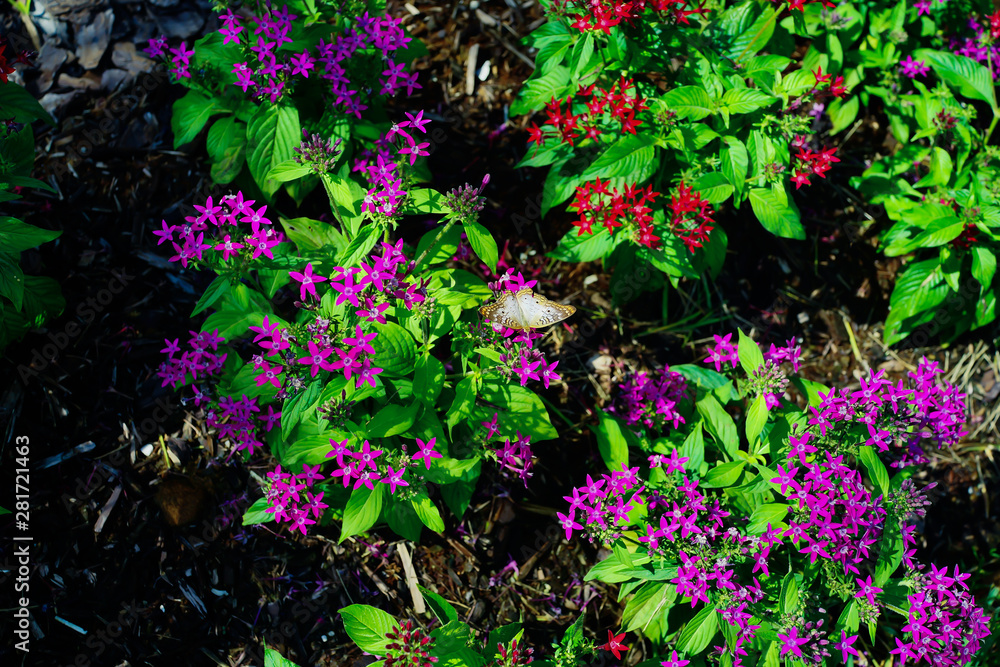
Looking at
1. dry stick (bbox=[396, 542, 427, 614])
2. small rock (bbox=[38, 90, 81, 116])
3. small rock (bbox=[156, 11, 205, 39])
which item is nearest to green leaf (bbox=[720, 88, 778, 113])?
dry stick (bbox=[396, 542, 427, 614])

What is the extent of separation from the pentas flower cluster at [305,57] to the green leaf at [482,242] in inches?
38.1

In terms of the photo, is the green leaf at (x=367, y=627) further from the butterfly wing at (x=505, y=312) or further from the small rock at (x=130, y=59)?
the small rock at (x=130, y=59)

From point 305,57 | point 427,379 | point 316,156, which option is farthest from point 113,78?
point 427,379

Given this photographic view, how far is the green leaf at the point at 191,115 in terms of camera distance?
11.3 ft

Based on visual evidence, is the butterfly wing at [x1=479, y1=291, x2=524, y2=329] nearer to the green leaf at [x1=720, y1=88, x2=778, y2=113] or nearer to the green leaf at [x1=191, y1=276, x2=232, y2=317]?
the green leaf at [x1=191, y1=276, x2=232, y2=317]

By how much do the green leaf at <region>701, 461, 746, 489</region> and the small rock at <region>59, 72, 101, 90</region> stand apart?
4404mm

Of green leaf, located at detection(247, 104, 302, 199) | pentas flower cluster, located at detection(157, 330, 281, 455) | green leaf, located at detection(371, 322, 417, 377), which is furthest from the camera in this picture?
green leaf, located at detection(247, 104, 302, 199)

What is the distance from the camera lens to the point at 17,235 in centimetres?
305

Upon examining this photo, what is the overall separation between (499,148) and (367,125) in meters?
1.12

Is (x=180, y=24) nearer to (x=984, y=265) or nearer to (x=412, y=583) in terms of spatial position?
(x=412, y=583)

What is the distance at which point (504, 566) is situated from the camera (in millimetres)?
Answer: 3797

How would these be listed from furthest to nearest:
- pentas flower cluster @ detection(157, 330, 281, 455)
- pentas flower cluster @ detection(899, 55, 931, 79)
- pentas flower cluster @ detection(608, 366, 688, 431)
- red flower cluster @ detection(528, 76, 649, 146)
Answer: pentas flower cluster @ detection(899, 55, 931, 79) < pentas flower cluster @ detection(608, 366, 688, 431) < red flower cluster @ detection(528, 76, 649, 146) < pentas flower cluster @ detection(157, 330, 281, 455)

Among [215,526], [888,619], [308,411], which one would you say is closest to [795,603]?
[888,619]

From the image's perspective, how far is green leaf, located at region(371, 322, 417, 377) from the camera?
269 centimetres
